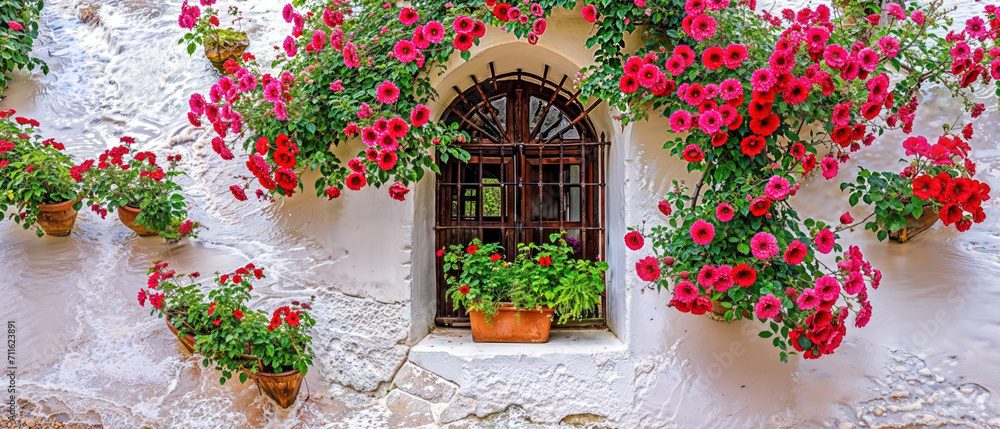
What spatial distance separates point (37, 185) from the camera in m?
2.89

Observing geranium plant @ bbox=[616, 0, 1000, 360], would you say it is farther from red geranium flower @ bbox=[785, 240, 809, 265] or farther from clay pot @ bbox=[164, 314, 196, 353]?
clay pot @ bbox=[164, 314, 196, 353]

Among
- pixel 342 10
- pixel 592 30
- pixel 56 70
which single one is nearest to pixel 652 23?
pixel 592 30

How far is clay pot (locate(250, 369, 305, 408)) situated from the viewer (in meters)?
2.55

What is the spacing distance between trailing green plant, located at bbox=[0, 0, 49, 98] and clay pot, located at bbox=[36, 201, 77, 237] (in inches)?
44.1

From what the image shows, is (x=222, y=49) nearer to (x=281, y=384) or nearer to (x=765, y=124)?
(x=281, y=384)

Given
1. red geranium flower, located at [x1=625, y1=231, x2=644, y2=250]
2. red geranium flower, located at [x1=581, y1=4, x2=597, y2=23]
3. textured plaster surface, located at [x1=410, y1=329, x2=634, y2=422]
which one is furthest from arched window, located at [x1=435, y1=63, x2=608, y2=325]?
red geranium flower, located at [x1=625, y1=231, x2=644, y2=250]

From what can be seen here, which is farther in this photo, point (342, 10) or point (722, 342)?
point (342, 10)

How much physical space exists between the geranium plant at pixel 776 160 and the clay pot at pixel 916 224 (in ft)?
0.67

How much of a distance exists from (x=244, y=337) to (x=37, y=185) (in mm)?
1472

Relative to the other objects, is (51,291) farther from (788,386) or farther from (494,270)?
(788,386)

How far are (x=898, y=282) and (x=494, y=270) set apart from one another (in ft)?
6.36

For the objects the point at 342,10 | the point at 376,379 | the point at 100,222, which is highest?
the point at 342,10

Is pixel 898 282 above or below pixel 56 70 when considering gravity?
below

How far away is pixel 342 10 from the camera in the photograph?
311 cm
